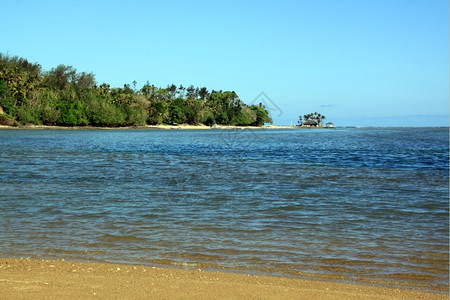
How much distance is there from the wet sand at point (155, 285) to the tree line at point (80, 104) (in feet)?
340

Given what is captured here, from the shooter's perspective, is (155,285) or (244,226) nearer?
(155,285)

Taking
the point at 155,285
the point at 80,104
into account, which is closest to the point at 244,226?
the point at 155,285

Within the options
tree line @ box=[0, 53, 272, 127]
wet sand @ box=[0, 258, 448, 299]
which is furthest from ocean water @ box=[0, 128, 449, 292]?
tree line @ box=[0, 53, 272, 127]

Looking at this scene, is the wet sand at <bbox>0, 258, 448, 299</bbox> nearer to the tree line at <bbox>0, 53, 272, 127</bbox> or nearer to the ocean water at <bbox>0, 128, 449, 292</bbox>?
the ocean water at <bbox>0, 128, 449, 292</bbox>

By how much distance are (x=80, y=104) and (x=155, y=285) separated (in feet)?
462

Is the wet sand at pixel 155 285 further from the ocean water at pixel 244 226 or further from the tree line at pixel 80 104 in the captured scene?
the tree line at pixel 80 104

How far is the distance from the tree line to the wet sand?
104 meters

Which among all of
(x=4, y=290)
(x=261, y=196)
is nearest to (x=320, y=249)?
(x=4, y=290)

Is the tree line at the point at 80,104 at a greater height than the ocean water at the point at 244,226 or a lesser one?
greater

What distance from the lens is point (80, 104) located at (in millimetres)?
140500

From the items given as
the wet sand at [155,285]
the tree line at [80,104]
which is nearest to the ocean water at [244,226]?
the wet sand at [155,285]

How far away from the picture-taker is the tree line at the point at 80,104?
408 ft

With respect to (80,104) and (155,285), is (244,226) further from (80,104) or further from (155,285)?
(80,104)

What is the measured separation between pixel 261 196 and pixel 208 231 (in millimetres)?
6008
